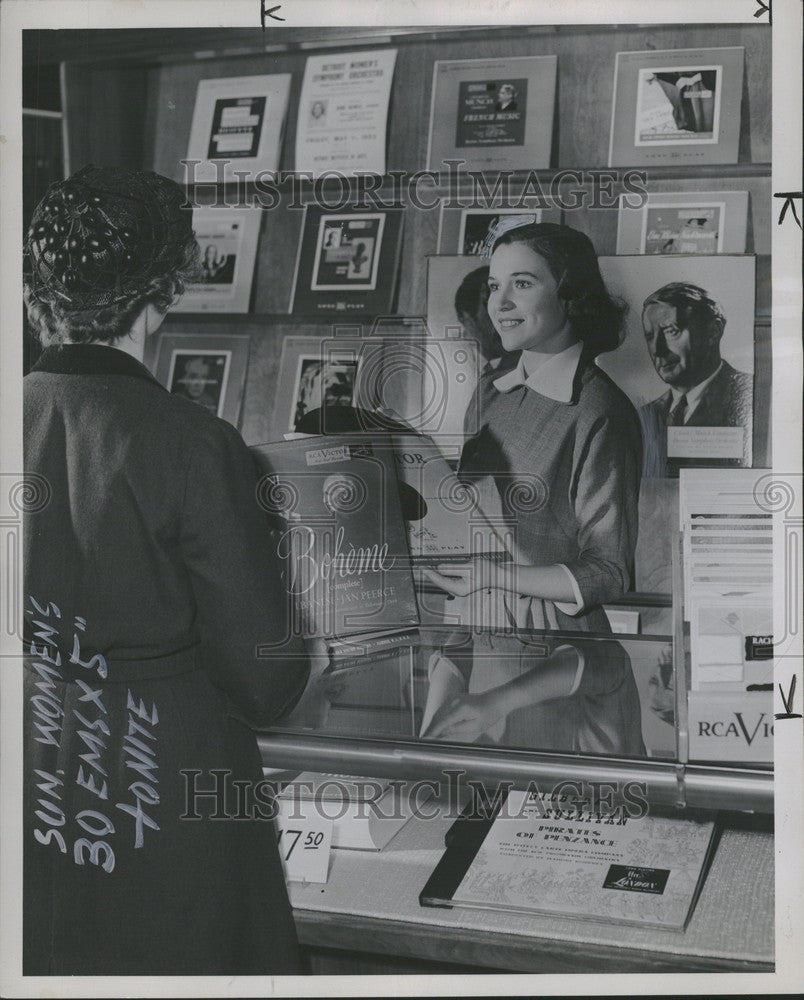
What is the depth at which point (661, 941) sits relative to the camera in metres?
1.35

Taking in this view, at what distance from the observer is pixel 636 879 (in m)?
1.41

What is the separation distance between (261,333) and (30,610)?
2.00 ft

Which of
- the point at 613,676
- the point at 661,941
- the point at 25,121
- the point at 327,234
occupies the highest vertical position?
the point at 25,121

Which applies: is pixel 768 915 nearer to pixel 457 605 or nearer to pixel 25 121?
pixel 457 605

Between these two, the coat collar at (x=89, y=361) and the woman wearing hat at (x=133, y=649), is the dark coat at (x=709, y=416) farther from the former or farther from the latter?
the coat collar at (x=89, y=361)

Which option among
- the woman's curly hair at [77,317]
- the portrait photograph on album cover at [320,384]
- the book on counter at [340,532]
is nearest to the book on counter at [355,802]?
the book on counter at [340,532]

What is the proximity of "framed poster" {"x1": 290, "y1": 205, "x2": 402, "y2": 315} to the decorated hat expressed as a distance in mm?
231

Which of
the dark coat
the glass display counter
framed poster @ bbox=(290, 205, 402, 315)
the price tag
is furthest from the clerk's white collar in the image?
the price tag

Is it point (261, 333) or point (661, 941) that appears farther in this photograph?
point (261, 333)

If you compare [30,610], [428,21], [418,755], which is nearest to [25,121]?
[428,21]

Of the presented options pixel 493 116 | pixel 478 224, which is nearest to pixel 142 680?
pixel 478 224

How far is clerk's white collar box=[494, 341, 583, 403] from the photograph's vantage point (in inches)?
61.2

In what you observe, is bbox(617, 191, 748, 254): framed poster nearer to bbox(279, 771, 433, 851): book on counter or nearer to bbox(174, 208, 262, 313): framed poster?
bbox(174, 208, 262, 313): framed poster

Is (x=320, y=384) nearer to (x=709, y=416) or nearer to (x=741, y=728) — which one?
(x=709, y=416)
